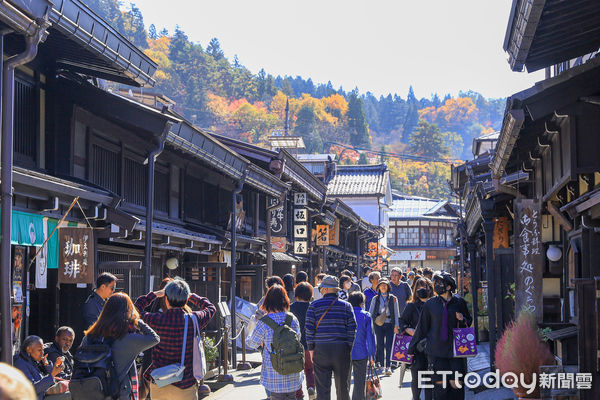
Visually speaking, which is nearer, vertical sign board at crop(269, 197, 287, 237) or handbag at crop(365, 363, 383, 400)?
handbag at crop(365, 363, 383, 400)

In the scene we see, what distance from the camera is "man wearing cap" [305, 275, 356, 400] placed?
9422 millimetres

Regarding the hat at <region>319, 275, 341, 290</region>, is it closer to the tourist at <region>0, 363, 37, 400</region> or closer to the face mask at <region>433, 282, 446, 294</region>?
the face mask at <region>433, 282, 446, 294</region>

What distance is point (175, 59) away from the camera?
308 ft

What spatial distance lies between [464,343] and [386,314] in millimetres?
4284

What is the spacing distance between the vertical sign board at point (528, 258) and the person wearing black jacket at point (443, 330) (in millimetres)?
1758

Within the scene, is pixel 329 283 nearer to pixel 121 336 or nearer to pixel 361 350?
pixel 361 350

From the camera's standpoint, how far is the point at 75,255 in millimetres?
10141

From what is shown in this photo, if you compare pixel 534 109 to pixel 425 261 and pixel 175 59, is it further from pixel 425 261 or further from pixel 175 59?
pixel 175 59

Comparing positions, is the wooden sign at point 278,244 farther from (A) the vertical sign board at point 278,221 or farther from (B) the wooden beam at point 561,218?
(B) the wooden beam at point 561,218

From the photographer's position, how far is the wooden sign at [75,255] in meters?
10.1

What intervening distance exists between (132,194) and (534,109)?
27.2ft

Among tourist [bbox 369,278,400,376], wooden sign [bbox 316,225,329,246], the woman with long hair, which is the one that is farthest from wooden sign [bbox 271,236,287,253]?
the woman with long hair

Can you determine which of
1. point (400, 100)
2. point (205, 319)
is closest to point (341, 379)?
point (205, 319)

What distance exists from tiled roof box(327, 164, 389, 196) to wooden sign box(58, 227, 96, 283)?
4679cm
